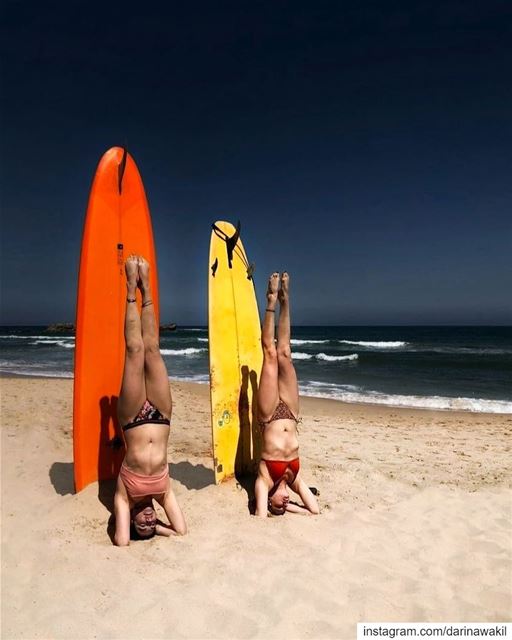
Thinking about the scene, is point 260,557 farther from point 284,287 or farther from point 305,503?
point 284,287

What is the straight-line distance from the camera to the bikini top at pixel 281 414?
3.91 metres

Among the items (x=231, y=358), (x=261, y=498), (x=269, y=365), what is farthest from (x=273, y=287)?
(x=261, y=498)

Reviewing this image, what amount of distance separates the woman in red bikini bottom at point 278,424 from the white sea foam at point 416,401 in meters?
7.59

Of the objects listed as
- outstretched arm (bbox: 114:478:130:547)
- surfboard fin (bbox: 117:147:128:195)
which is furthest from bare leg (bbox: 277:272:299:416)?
surfboard fin (bbox: 117:147:128:195)

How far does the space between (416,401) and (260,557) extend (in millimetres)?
9301

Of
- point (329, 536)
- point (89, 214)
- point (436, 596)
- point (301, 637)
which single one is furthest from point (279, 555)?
point (89, 214)

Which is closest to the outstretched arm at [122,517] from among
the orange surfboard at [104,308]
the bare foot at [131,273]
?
the orange surfboard at [104,308]

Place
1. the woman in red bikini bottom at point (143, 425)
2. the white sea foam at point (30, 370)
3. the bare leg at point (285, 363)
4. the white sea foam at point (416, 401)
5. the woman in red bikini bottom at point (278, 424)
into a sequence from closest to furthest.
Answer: the woman in red bikini bottom at point (143, 425) → the woman in red bikini bottom at point (278, 424) → the bare leg at point (285, 363) → the white sea foam at point (416, 401) → the white sea foam at point (30, 370)

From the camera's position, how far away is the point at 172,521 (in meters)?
3.23

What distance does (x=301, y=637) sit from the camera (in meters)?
2.26

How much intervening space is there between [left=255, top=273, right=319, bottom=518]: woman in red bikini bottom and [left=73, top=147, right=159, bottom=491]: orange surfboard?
1314 millimetres

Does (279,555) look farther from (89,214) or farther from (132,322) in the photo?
(89,214)

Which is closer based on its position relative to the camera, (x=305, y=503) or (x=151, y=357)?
(x=151, y=357)

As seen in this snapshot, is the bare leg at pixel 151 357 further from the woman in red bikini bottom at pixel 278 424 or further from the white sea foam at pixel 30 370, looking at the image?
the white sea foam at pixel 30 370
